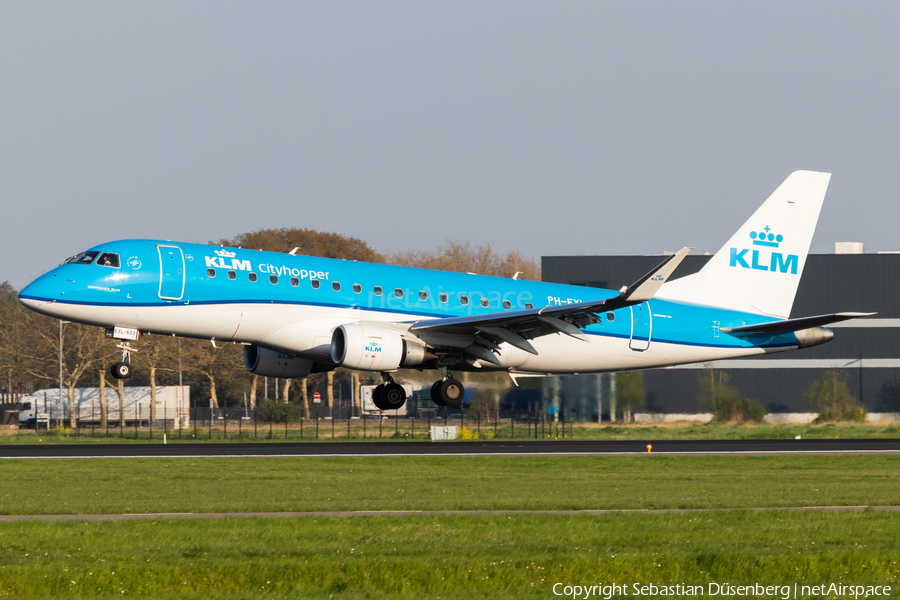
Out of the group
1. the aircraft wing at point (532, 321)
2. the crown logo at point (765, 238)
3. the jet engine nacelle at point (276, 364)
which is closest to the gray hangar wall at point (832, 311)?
the crown logo at point (765, 238)

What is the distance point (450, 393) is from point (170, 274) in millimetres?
10019

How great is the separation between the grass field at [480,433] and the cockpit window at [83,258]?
21959 mm

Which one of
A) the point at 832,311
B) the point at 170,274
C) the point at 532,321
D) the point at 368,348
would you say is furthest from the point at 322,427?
the point at 832,311

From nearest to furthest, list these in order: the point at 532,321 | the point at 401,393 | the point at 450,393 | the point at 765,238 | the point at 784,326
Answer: the point at 532,321 → the point at 401,393 → the point at 450,393 → the point at 784,326 → the point at 765,238

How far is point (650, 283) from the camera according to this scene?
29.7 metres

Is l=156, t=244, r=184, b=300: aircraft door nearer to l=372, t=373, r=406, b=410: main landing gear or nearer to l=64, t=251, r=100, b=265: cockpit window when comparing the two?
l=64, t=251, r=100, b=265: cockpit window

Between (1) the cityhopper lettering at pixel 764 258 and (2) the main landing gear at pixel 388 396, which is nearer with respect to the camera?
(2) the main landing gear at pixel 388 396

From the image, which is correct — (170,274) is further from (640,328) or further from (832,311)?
(832,311)

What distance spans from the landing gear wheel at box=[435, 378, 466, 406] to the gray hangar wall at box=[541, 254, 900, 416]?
33145mm

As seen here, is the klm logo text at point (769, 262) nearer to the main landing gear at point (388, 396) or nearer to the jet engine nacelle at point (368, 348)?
the main landing gear at point (388, 396)

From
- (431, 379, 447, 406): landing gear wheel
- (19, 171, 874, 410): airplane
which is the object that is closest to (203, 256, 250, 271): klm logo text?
(19, 171, 874, 410): airplane

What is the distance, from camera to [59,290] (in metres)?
30.3

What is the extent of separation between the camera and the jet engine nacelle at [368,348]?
31.7 m

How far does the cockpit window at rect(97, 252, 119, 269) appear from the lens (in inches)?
1216
